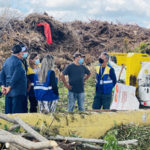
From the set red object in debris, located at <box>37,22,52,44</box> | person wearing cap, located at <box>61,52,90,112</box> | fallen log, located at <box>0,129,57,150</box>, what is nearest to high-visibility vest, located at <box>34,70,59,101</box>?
person wearing cap, located at <box>61,52,90,112</box>

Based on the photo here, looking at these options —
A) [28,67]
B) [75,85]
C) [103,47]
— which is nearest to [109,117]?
[75,85]

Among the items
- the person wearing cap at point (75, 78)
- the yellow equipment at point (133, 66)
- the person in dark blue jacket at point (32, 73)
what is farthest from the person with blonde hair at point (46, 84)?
the yellow equipment at point (133, 66)

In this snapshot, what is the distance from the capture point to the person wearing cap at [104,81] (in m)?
6.64

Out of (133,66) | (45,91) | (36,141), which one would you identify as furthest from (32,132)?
(133,66)

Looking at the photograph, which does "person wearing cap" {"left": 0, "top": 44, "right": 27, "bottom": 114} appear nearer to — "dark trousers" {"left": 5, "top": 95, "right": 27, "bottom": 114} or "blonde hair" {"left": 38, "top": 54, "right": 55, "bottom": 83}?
"dark trousers" {"left": 5, "top": 95, "right": 27, "bottom": 114}

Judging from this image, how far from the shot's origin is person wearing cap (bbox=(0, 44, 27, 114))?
5.51 m

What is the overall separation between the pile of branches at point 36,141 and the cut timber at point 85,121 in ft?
1.32

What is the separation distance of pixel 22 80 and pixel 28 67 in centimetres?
75

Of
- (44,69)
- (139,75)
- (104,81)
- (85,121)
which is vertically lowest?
(85,121)

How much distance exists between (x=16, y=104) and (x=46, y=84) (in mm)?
729

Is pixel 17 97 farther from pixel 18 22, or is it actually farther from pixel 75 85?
pixel 18 22

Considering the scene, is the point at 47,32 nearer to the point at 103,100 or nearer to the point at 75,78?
the point at 75,78

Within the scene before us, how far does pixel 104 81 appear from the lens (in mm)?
6648

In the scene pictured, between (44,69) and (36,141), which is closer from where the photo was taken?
(36,141)
